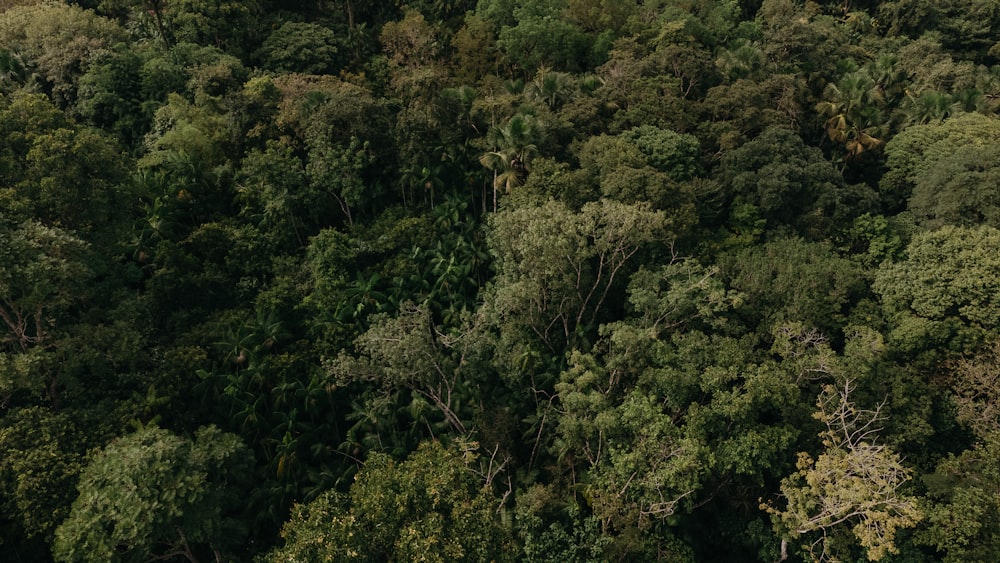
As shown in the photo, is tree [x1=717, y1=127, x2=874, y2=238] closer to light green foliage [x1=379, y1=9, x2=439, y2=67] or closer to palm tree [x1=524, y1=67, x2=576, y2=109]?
palm tree [x1=524, y1=67, x2=576, y2=109]

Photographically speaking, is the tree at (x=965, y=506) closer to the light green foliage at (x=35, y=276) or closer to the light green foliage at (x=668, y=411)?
the light green foliage at (x=668, y=411)

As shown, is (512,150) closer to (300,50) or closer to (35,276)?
(35,276)

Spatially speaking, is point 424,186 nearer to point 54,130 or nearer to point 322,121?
point 322,121

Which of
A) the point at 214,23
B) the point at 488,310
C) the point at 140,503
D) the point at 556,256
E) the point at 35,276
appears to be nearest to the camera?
the point at 140,503

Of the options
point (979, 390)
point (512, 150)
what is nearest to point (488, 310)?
point (512, 150)

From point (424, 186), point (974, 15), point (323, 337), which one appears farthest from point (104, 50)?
point (974, 15)

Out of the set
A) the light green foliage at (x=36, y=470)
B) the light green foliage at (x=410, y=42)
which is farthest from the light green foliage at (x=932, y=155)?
the light green foliage at (x=36, y=470)
